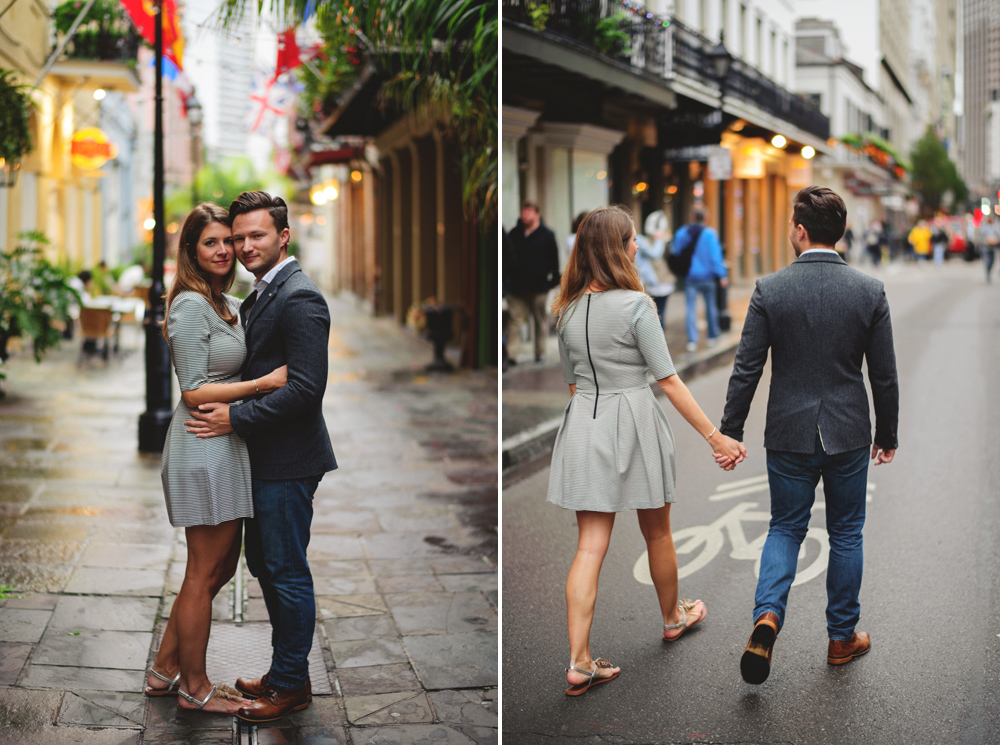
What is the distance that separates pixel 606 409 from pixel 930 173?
8591cm

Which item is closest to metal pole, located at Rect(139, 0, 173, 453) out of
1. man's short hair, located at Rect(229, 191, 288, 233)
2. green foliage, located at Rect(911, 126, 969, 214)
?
man's short hair, located at Rect(229, 191, 288, 233)

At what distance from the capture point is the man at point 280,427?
12.3ft

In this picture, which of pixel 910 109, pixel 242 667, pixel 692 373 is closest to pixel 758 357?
pixel 242 667

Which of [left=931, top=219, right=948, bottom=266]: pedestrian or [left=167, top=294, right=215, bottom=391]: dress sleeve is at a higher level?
[left=931, top=219, right=948, bottom=266]: pedestrian

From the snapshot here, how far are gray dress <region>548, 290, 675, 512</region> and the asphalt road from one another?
719 mm

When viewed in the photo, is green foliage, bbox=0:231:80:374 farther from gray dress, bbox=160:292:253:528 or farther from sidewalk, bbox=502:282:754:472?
gray dress, bbox=160:292:253:528

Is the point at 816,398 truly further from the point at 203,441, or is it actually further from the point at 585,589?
the point at 203,441

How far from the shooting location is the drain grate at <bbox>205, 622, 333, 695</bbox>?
4387mm

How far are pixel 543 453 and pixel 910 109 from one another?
264ft

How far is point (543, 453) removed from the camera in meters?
8.98

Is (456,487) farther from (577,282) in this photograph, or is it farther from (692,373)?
(692,373)

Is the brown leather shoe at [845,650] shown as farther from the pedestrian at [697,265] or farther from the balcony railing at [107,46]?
the balcony railing at [107,46]

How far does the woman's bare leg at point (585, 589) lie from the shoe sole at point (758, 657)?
50 cm

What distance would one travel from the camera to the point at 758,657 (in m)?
3.86
